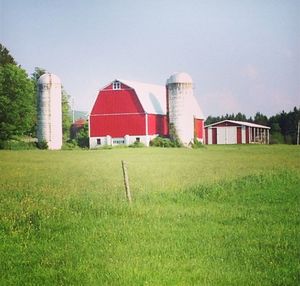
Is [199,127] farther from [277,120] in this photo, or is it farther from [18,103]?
[18,103]

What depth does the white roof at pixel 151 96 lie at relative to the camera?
3.90 meters

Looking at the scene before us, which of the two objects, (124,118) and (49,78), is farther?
(124,118)

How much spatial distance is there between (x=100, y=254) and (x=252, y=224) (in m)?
1.38

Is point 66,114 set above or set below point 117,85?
below

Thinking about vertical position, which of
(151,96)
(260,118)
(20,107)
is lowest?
(260,118)

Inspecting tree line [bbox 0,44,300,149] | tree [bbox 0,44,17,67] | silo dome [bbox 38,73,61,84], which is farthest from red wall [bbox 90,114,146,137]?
tree [bbox 0,44,17,67]

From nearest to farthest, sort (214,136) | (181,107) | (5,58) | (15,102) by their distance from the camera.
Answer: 1. (5,58)
2. (15,102)
3. (214,136)
4. (181,107)

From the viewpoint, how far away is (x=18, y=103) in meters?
4.01

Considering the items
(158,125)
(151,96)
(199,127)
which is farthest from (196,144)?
(151,96)

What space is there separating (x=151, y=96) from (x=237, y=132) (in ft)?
2.84

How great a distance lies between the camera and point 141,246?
3.30m

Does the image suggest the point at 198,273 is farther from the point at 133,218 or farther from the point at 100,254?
the point at 133,218

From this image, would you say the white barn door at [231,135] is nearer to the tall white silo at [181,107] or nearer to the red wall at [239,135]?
the red wall at [239,135]

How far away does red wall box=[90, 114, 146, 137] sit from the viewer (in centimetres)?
392
